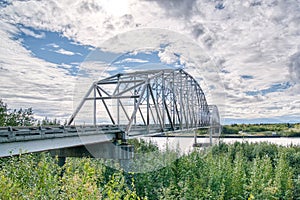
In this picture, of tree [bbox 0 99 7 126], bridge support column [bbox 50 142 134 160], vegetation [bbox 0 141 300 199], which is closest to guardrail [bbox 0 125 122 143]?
vegetation [bbox 0 141 300 199]

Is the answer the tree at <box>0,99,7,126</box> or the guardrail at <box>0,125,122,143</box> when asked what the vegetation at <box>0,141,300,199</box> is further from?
the tree at <box>0,99,7,126</box>

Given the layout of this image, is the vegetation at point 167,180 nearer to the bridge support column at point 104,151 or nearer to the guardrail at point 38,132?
the bridge support column at point 104,151

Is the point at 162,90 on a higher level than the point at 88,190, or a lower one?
higher

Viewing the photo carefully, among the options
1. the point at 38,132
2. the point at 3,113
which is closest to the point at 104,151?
the point at 38,132

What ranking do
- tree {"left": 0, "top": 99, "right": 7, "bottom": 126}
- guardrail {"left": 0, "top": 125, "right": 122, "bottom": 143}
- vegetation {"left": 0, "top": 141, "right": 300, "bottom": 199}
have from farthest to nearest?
tree {"left": 0, "top": 99, "right": 7, "bottom": 126}, guardrail {"left": 0, "top": 125, "right": 122, "bottom": 143}, vegetation {"left": 0, "top": 141, "right": 300, "bottom": 199}

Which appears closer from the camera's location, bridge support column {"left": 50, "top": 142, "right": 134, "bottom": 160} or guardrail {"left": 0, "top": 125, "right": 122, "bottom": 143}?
guardrail {"left": 0, "top": 125, "right": 122, "bottom": 143}

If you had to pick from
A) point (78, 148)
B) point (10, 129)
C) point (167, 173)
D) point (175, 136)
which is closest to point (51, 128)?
point (10, 129)

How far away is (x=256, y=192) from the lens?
12203mm

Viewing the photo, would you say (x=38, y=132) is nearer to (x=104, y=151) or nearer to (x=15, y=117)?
(x=104, y=151)

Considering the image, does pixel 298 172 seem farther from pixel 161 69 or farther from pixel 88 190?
pixel 88 190

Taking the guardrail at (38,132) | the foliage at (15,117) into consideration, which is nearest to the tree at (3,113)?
the foliage at (15,117)

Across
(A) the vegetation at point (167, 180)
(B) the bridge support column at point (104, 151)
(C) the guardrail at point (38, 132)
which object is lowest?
(A) the vegetation at point (167, 180)

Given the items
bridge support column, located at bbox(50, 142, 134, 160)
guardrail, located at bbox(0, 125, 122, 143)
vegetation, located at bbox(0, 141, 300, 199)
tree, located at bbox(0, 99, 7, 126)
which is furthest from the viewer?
tree, located at bbox(0, 99, 7, 126)

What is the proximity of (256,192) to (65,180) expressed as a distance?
8.24 meters
